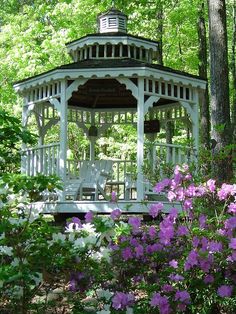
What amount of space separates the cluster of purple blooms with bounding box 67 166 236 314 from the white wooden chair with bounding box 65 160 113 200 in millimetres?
7058

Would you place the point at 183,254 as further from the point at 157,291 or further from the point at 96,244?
the point at 96,244

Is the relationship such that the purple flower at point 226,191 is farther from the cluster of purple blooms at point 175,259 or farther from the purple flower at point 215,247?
the purple flower at point 215,247

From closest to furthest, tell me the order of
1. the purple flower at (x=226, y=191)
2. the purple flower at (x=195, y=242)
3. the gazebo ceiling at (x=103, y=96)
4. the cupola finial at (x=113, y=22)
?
the purple flower at (x=195, y=242) → the purple flower at (x=226, y=191) → the cupola finial at (x=113, y=22) → the gazebo ceiling at (x=103, y=96)

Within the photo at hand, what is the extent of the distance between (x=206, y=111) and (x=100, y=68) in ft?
23.8

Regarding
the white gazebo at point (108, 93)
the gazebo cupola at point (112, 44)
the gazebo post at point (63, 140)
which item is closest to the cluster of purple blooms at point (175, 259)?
the white gazebo at point (108, 93)

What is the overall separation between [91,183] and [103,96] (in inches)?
141

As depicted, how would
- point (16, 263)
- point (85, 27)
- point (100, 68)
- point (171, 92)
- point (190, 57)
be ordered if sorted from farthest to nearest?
point (190, 57)
point (85, 27)
point (171, 92)
point (100, 68)
point (16, 263)

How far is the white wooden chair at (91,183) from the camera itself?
35.6 ft

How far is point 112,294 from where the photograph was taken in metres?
3.43

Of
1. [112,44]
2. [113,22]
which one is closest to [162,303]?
[112,44]

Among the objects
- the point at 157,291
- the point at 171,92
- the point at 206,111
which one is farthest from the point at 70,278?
the point at 206,111

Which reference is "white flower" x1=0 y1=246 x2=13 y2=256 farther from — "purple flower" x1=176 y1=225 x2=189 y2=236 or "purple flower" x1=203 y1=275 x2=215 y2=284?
"purple flower" x1=203 y1=275 x2=215 y2=284

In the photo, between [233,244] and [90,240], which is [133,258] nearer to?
[90,240]

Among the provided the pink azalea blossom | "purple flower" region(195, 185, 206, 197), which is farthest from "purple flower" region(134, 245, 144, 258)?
"purple flower" region(195, 185, 206, 197)
